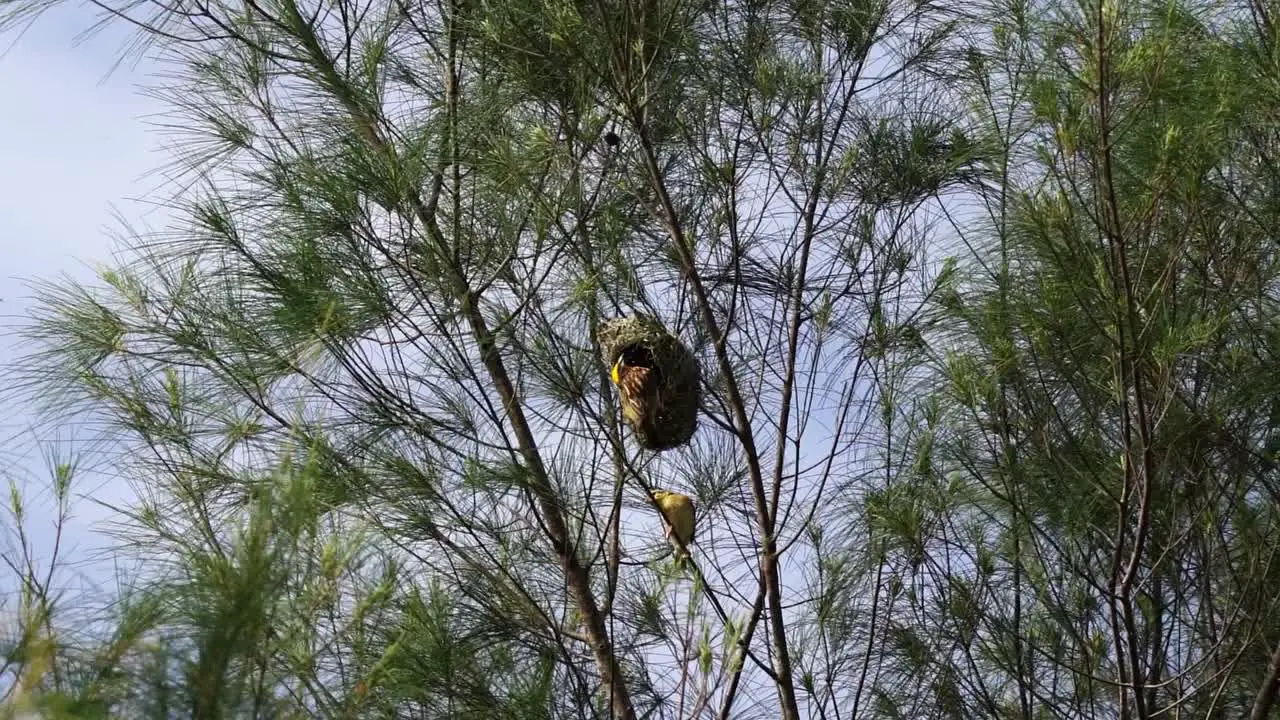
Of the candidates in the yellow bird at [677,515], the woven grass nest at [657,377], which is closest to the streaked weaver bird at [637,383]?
the woven grass nest at [657,377]

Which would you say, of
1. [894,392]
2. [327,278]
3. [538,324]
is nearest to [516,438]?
[538,324]

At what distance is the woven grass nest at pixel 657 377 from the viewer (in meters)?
2.81

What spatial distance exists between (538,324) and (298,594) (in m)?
1.31

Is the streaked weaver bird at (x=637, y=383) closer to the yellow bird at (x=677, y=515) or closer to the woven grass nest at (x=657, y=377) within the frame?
the woven grass nest at (x=657, y=377)

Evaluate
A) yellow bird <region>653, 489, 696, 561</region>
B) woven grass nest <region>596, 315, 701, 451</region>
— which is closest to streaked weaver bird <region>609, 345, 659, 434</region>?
woven grass nest <region>596, 315, 701, 451</region>

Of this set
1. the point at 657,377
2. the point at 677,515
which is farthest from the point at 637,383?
the point at 677,515

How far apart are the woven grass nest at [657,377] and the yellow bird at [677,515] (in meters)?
0.10

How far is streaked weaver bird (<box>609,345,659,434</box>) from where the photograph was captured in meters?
2.80

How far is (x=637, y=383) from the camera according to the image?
110 inches

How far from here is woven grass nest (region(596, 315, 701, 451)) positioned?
9.21 ft

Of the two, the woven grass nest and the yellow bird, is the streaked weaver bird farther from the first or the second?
the yellow bird

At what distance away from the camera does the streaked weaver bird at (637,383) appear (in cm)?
280

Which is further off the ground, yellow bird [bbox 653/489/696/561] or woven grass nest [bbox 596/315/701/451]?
woven grass nest [bbox 596/315/701/451]

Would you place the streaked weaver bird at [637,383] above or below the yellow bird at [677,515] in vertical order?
above
